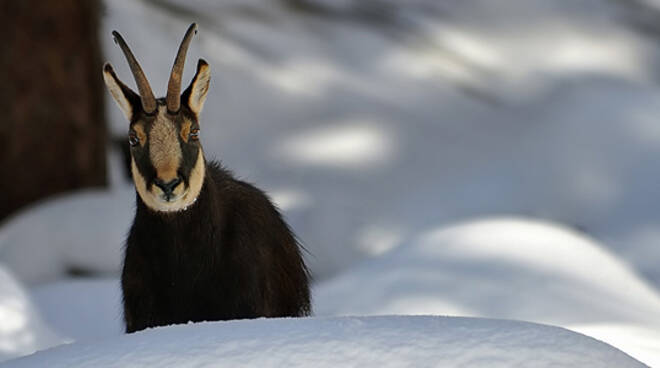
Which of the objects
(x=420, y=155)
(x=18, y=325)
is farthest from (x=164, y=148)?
(x=420, y=155)

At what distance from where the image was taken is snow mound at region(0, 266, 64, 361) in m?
4.21

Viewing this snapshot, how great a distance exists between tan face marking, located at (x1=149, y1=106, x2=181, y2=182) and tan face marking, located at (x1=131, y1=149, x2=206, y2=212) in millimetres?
42

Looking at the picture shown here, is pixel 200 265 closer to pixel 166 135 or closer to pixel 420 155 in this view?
pixel 166 135

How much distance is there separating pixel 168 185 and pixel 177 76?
10.8 inches

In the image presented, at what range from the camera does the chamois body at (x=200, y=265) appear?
9.38 feet

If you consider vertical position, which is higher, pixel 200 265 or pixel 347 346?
pixel 200 265

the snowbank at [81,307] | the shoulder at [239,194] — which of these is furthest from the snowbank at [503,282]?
the shoulder at [239,194]

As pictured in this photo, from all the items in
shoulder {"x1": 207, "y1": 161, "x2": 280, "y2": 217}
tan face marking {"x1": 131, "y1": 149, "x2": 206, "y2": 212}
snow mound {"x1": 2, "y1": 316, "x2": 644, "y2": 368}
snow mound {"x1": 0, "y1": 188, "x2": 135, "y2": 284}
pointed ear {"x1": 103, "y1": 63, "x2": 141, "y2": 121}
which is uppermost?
snow mound {"x1": 0, "y1": 188, "x2": 135, "y2": 284}

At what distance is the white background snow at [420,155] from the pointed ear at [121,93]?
6.33 ft

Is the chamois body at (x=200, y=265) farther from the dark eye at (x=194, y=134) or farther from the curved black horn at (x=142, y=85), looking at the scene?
the curved black horn at (x=142, y=85)

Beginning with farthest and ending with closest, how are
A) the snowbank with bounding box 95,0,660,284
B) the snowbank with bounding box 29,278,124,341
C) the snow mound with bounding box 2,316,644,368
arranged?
the snowbank with bounding box 95,0,660,284
the snowbank with bounding box 29,278,124,341
the snow mound with bounding box 2,316,644,368

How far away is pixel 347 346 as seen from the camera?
2.24 m

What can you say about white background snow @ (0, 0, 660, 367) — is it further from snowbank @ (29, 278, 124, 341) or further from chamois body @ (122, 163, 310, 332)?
chamois body @ (122, 163, 310, 332)

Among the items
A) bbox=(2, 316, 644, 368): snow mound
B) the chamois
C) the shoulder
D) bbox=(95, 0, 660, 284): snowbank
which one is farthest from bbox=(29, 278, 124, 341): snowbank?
bbox=(2, 316, 644, 368): snow mound
